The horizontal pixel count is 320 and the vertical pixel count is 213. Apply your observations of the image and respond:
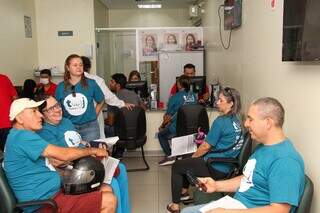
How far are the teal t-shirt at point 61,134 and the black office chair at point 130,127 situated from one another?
1408mm

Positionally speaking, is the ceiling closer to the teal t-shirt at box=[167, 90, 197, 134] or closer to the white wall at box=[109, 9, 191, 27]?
the white wall at box=[109, 9, 191, 27]

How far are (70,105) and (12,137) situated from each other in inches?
43.8

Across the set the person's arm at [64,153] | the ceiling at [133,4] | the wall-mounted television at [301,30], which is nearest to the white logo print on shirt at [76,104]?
the person's arm at [64,153]

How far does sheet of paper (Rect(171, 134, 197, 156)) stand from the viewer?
3211mm

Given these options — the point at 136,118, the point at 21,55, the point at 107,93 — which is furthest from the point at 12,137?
the point at 21,55

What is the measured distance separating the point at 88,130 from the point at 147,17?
6514mm

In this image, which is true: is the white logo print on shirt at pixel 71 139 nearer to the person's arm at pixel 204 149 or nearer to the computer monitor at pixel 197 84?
the person's arm at pixel 204 149

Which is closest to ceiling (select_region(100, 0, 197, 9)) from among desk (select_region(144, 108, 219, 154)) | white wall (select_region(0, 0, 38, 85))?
white wall (select_region(0, 0, 38, 85))

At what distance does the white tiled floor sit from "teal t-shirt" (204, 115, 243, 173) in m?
0.83

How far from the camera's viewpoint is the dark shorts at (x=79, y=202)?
7.07 ft

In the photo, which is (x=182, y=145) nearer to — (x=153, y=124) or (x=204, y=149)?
(x=204, y=149)

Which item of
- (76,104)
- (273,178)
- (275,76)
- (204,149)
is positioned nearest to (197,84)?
(204,149)

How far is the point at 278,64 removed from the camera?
2.45 m

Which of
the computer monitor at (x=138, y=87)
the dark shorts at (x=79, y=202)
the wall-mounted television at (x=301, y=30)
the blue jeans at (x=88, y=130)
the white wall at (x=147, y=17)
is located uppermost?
the white wall at (x=147, y=17)
